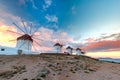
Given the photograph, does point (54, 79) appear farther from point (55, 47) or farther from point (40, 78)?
point (55, 47)

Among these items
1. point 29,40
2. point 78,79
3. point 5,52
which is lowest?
point 78,79

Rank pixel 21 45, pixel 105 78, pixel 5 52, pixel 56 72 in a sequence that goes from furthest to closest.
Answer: pixel 21 45 → pixel 5 52 → pixel 56 72 → pixel 105 78

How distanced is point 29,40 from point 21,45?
300cm

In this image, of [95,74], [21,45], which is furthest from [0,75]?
[21,45]

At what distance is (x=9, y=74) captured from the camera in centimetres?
1878

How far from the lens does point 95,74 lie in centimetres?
1972

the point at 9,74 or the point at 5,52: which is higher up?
the point at 5,52

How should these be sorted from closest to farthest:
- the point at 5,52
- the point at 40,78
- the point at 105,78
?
1. the point at 40,78
2. the point at 105,78
3. the point at 5,52

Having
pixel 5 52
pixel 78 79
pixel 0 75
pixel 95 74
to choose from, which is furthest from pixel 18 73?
pixel 5 52

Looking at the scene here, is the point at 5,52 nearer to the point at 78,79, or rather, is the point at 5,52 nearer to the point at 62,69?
the point at 62,69

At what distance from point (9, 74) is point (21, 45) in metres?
26.5

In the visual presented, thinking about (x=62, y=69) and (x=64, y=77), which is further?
(x=62, y=69)

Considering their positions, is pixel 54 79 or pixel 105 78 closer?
pixel 54 79

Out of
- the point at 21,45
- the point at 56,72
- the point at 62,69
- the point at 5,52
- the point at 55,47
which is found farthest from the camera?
the point at 55,47
